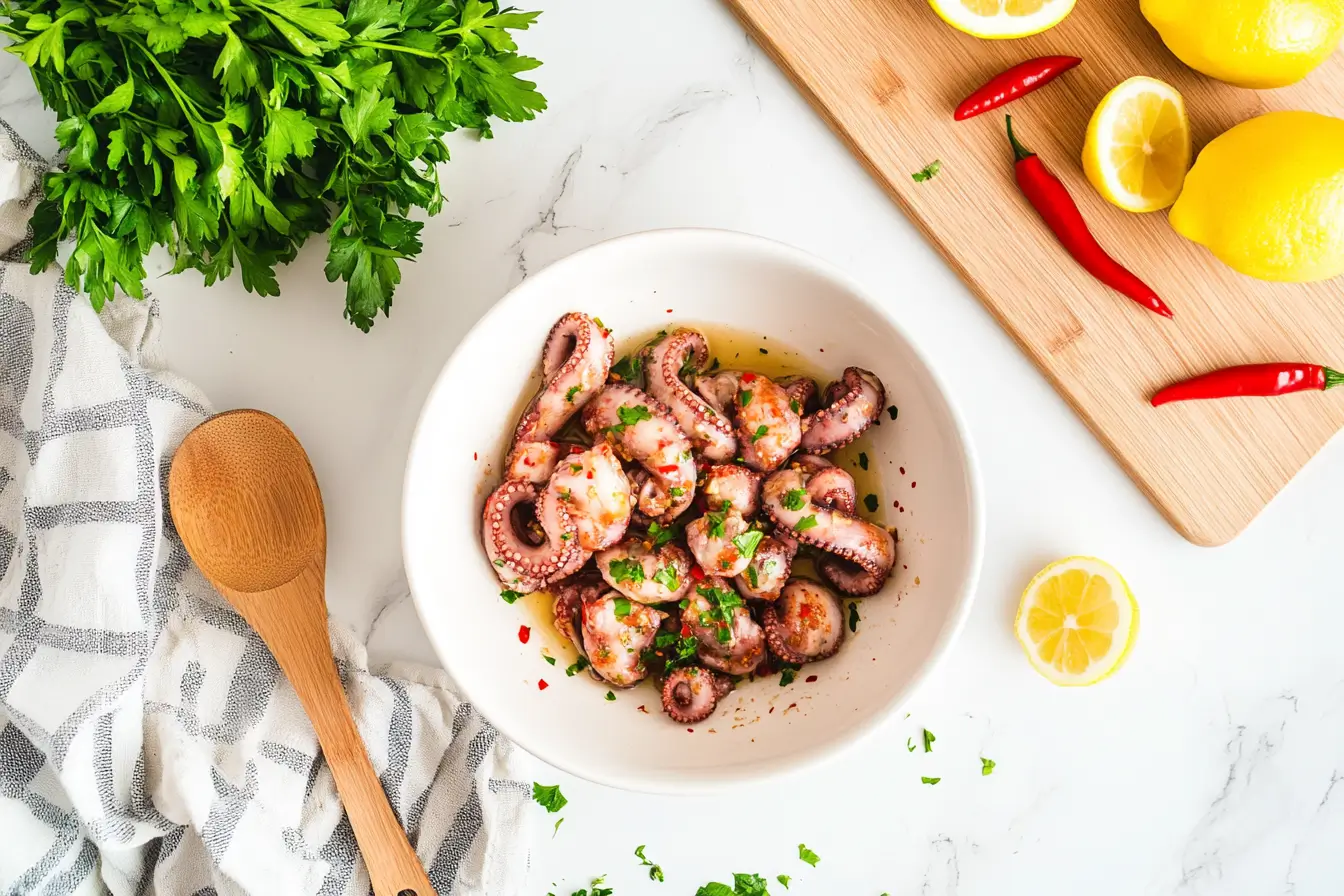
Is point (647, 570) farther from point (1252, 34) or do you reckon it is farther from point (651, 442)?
point (1252, 34)

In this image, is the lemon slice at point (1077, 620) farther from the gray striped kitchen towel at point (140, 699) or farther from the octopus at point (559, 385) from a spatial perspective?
the gray striped kitchen towel at point (140, 699)

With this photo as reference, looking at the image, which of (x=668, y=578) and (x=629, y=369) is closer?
(x=668, y=578)

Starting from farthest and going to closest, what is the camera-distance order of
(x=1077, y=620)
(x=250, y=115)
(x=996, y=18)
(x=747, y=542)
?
(x=1077, y=620) → (x=996, y=18) → (x=747, y=542) → (x=250, y=115)

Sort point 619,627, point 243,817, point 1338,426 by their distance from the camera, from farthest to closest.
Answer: point 1338,426 → point 243,817 → point 619,627

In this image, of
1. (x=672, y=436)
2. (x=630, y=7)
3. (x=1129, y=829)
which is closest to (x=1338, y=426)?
(x=1129, y=829)

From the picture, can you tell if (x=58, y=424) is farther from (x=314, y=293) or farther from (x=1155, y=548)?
(x=1155, y=548)

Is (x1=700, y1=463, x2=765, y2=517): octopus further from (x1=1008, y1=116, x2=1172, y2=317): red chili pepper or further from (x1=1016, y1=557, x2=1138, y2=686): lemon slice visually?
(x1=1008, y1=116, x2=1172, y2=317): red chili pepper

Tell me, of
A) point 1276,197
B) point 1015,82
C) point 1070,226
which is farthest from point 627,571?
point 1276,197

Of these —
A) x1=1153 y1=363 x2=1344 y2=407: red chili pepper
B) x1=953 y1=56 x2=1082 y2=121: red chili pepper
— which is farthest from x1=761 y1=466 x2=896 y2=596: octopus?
x1=953 y1=56 x2=1082 y2=121: red chili pepper
